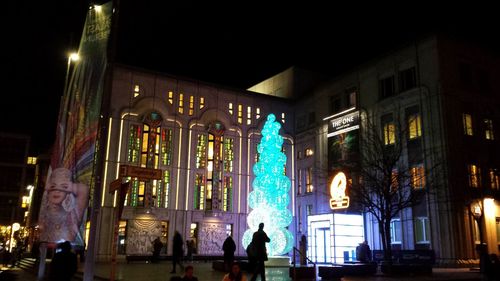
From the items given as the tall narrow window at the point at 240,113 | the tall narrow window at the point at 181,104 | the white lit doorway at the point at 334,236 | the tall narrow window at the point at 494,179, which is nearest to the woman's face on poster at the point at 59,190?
the white lit doorway at the point at 334,236

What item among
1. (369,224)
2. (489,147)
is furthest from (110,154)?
(489,147)

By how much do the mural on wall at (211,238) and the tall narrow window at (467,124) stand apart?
72.4 ft

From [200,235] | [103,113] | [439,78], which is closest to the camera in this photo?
[103,113]

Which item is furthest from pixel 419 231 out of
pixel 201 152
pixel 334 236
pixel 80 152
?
pixel 80 152

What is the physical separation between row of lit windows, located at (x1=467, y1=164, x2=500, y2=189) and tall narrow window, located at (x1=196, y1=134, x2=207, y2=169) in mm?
22344

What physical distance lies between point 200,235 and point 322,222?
12.2 metres

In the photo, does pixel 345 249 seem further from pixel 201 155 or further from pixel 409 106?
pixel 201 155

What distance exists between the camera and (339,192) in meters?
Answer: 32.0

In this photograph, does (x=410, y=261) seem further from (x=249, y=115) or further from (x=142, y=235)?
(x=249, y=115)

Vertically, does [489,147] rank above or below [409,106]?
below

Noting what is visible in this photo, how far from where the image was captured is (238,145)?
143 feet

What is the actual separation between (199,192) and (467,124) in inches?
904

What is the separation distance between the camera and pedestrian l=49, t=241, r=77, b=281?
8953 millimetres

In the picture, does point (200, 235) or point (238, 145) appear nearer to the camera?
point (200, 235)
